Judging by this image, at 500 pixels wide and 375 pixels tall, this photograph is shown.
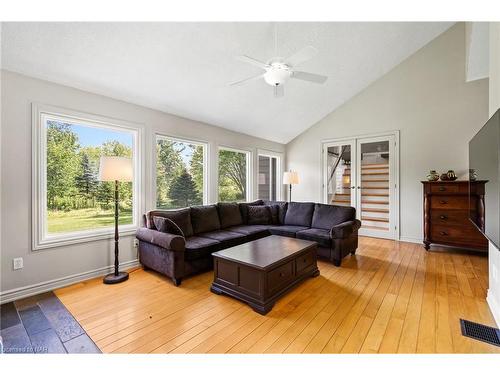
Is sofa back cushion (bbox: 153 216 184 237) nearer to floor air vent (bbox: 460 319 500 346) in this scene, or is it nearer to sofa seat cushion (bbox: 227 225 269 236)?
sofa seat cushion (bbox: 227 225 269 236)

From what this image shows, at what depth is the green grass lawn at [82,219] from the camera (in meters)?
2.83

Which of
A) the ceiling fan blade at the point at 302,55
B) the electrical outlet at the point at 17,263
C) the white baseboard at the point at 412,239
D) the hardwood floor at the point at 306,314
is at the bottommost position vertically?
the hardwood floor at the point at 306,314

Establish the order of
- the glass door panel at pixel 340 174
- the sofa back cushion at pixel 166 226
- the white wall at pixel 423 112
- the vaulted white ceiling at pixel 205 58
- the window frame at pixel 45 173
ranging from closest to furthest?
the vaulted white ceiling at pixel 205 58
the window frame at pixel 45 173
the sofa back cushion at pixel 166 226
the white wall at pixel 423 112
the glass door panel at pixel 340 174

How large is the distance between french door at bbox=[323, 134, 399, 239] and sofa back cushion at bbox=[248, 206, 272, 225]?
202cm

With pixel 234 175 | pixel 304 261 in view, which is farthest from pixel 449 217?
pixel 234 175

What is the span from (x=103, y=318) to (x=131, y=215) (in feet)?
5.43

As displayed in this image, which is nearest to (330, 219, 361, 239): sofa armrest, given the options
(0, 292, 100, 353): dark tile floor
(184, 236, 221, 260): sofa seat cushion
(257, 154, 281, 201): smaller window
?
(184, 236, 221, 260): sofa seat cushion

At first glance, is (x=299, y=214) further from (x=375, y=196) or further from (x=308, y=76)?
(x=308, y=76)

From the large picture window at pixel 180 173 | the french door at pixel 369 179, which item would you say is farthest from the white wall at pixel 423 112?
the large picture window at pixel 180 173

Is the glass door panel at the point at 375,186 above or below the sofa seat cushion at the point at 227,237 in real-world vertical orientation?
above

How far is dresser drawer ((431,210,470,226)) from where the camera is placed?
12.3 ft

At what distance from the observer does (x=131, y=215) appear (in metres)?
3.48

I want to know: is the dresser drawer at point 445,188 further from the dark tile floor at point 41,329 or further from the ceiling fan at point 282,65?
the dark tile floor at point 41,329

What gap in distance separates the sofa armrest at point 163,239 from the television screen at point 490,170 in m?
2.72
